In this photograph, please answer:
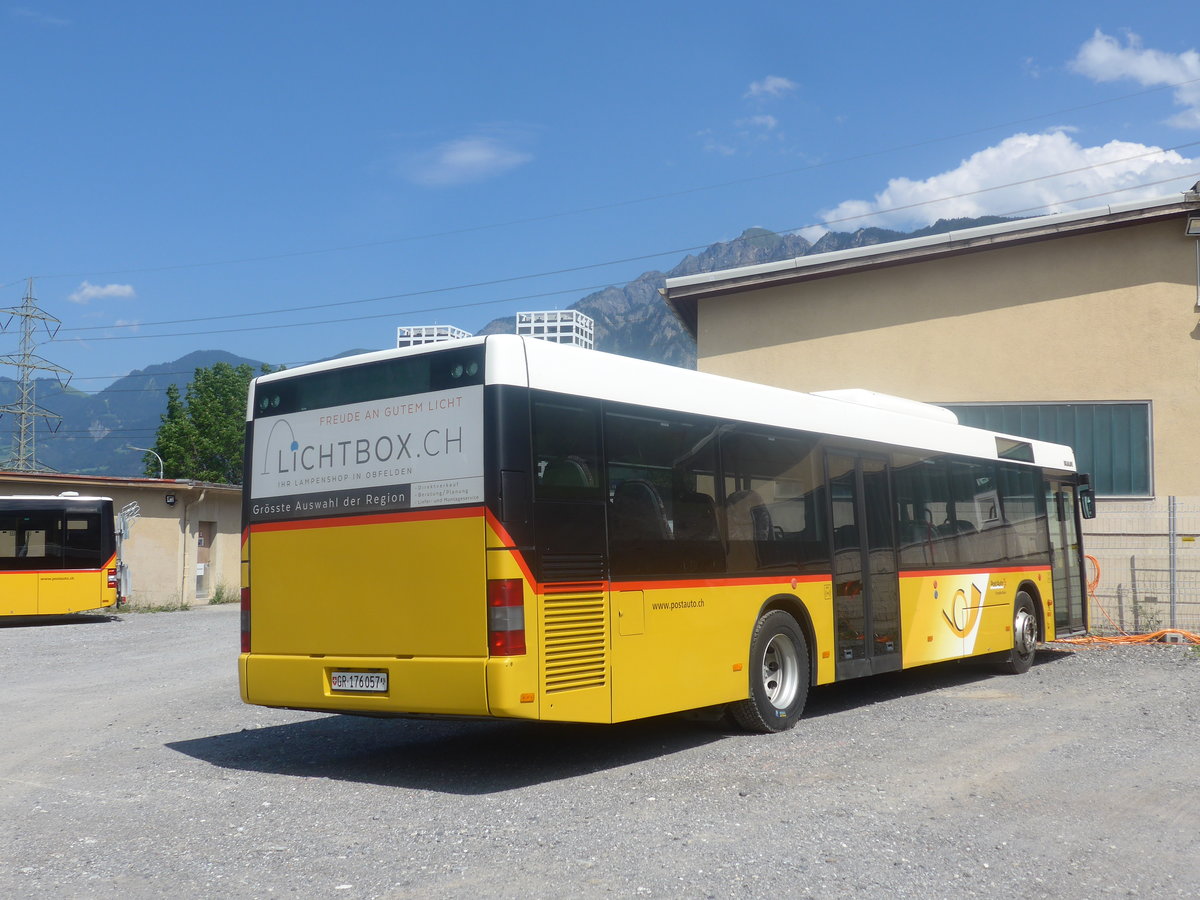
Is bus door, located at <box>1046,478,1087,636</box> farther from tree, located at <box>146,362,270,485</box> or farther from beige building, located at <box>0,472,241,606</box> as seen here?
tree, located at <box>146,362,270,485</box>

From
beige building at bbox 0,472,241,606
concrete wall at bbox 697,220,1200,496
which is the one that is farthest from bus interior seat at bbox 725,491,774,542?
beige building at bbox 0,472,241,606

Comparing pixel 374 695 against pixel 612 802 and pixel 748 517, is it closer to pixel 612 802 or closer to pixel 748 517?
pixel 612 802

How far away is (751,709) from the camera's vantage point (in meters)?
9.80

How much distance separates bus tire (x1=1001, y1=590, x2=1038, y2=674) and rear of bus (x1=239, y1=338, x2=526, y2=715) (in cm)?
929

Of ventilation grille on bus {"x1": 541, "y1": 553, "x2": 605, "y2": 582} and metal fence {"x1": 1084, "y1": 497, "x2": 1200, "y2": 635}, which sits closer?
ventilation grille on bus {"x1": 541, "y1": 553, "x2": 605, "y2": 582}

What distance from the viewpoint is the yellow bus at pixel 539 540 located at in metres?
7.75

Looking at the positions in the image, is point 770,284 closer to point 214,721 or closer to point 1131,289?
point 1131,289

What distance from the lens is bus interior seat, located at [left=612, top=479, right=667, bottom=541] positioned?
843 cm

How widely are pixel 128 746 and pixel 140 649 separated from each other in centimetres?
1118

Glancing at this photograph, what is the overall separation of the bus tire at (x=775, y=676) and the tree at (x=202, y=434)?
7953 cm

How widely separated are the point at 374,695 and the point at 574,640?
1.40m

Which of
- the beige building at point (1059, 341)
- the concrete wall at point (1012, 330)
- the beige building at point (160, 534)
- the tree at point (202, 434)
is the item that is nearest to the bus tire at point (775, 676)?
the beige building at point (1059, 341)

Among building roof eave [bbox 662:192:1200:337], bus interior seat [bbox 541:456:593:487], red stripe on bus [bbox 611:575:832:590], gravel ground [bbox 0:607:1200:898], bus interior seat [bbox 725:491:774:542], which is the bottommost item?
gravel ground [bbox 0:607:1200:898]

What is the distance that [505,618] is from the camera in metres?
7.57
